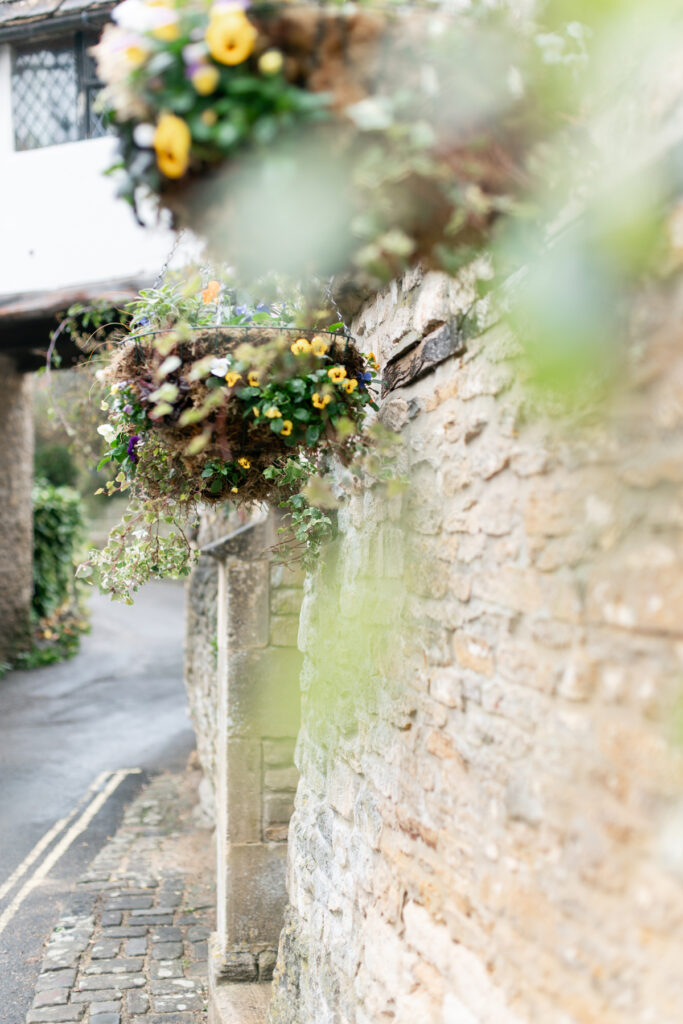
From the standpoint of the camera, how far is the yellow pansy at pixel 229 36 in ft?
4.24

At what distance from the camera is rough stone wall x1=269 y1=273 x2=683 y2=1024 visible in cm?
137

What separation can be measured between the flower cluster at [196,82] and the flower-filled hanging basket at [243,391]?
0.84m

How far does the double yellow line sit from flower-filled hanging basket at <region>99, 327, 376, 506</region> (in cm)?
453

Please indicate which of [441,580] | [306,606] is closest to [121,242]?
[306,606]

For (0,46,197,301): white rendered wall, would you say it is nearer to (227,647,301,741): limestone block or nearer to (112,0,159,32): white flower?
(227,647,301,741): limestone block

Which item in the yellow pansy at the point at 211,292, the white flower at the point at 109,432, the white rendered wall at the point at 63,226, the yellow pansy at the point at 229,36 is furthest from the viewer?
the white rendered wall at the point at 63,226

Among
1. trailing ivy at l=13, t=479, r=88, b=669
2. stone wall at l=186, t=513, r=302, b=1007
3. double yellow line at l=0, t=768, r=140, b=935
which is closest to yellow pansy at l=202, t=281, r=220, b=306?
stone wall at l=186, t=513, r=302, b=1007

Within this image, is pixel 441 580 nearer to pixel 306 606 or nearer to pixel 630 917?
pixel 630 917

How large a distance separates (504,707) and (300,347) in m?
1.16

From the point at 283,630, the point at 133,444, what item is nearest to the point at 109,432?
the point at 133,444

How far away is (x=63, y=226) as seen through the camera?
8656mm

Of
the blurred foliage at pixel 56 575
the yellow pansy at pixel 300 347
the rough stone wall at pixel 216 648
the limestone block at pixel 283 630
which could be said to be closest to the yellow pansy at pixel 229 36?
the yellow pansy at pixel 300 347

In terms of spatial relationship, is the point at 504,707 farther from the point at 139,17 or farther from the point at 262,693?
the point at 262,693

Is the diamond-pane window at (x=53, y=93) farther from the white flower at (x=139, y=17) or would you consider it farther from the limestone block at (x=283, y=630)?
the white flower at (x=139, y=17)
